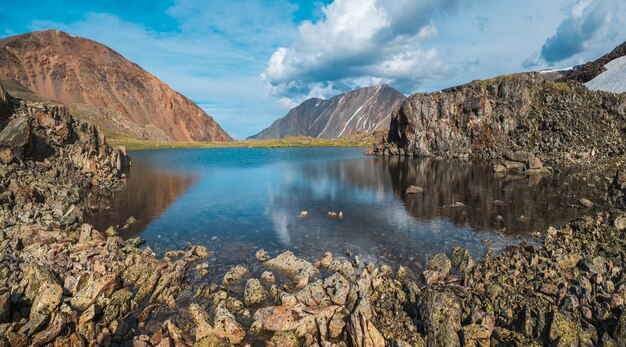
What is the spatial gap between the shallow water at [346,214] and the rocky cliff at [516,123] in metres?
44.1

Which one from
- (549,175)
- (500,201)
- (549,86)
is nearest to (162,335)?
(500,201)

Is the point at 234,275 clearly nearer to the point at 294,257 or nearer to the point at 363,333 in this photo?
the point at 294,257

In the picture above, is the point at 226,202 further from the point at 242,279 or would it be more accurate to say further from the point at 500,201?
the point at 500,201

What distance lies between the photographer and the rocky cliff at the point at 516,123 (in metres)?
122

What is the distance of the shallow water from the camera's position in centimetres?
3900

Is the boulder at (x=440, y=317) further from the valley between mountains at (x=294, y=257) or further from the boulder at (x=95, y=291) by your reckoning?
the boulder at (x=95, y=291)

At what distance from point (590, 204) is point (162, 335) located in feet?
204

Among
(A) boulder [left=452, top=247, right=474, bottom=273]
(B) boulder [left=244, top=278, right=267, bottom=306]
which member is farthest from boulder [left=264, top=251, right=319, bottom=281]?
(A) boulder [left=452, top=247, right=474, bottom=273]

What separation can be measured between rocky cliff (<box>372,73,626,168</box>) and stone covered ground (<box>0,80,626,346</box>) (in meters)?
84.9

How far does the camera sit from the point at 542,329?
19.4m

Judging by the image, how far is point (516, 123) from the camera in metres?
147

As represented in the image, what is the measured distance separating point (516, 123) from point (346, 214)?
5018 inches

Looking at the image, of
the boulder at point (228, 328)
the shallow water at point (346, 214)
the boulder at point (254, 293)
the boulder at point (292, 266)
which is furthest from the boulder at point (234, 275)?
the boulder at point (228, 328)

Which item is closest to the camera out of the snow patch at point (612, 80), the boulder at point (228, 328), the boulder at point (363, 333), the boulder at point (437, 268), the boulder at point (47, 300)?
the boulder at point (363, 333)
